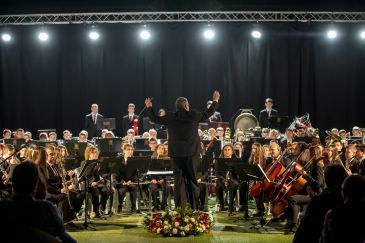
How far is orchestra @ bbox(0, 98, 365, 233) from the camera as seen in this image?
10766 mm

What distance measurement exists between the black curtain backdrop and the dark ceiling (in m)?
1.54

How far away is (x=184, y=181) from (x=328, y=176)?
562 centimetres

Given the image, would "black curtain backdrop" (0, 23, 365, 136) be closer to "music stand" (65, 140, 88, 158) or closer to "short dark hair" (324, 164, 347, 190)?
"music stand" (65, 140, 88, 158)

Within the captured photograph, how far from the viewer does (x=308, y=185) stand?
10773 mm

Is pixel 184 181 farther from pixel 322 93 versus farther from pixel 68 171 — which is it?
pixel 322 93

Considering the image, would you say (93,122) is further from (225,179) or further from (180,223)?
(180,223)

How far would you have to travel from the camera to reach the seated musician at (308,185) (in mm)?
10656

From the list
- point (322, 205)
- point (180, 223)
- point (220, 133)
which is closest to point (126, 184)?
point (180, 223)

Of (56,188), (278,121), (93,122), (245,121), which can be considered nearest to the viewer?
(56,188)

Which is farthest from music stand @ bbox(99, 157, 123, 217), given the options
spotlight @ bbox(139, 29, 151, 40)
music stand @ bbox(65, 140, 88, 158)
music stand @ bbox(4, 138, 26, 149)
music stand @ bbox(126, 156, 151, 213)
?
spotlight @ bbox(139, 29, 151, 40)

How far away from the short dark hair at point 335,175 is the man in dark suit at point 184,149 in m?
5.36

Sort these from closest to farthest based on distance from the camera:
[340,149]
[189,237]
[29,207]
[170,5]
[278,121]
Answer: [29,207] < [189,237] < [340,149] < [278,121] < [170,5]

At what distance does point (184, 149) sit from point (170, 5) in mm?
9879

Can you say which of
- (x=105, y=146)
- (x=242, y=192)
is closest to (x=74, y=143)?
(x=105, y=146)
